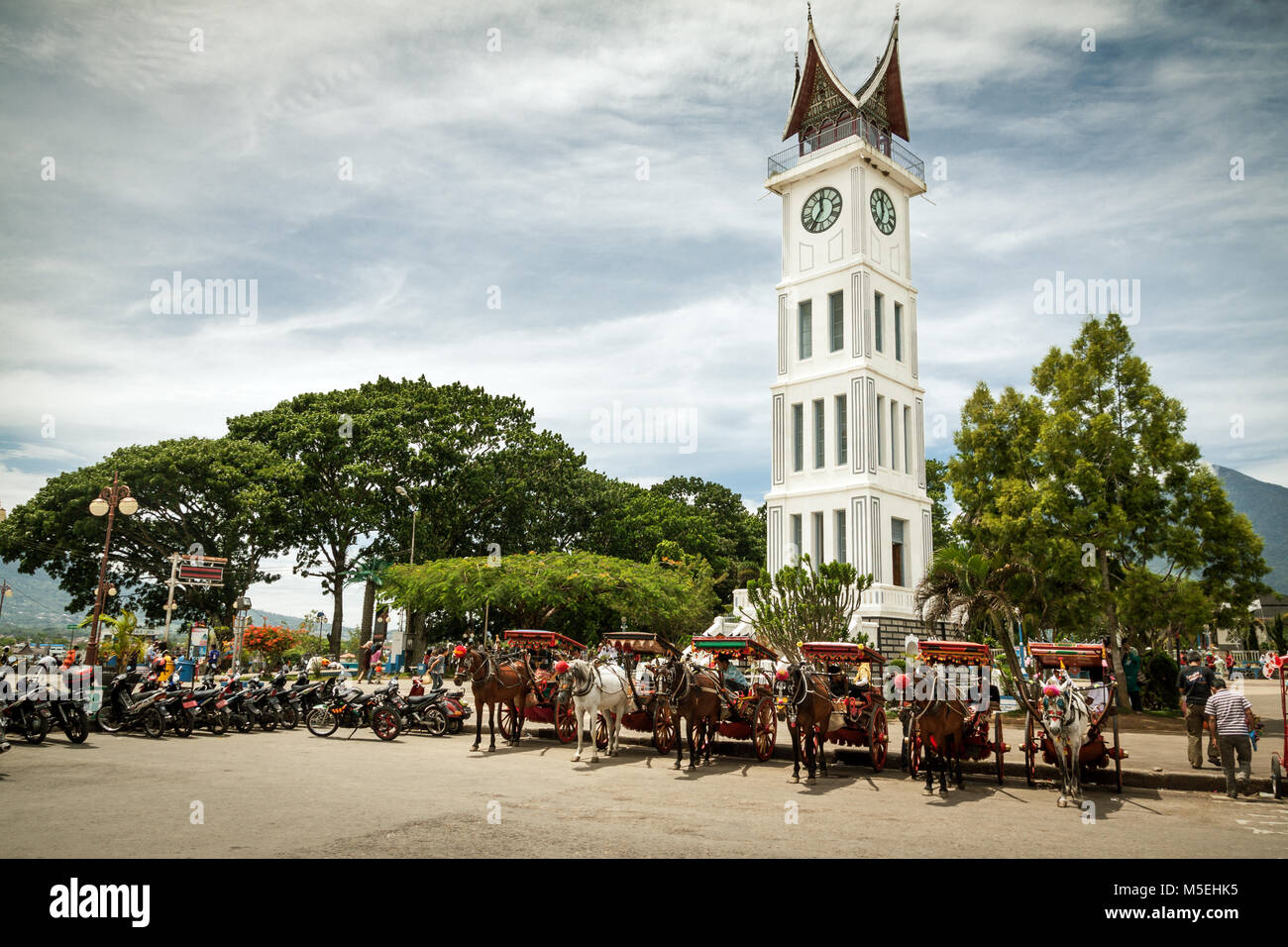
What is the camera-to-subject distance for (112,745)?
15664mm

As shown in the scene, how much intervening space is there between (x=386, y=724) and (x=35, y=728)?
6.27 meters

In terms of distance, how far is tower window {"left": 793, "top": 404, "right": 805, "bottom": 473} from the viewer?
42894 mm

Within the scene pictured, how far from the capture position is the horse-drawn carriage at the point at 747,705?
15.7 metres

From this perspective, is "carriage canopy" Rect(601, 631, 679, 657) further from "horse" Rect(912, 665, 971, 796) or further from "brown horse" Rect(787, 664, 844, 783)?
"horse" Rect(912, 665, 971, 796)

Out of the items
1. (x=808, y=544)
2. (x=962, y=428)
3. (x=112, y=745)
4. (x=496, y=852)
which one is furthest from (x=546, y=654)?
(x=808, y=544)

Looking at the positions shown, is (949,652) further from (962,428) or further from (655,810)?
(962,428)

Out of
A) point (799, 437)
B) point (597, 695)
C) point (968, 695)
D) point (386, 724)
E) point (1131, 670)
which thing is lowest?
point (386, 724)

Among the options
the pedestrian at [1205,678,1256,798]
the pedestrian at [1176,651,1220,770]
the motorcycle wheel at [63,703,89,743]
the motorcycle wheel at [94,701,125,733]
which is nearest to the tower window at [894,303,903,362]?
the pedestrian at [1176,651,1220,770]

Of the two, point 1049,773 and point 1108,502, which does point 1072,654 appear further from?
point 1108,502

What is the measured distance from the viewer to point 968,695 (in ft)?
41.8

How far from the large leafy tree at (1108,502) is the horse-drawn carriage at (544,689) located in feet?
49.2

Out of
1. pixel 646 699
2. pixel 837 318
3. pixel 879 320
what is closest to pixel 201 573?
pixel 646 699

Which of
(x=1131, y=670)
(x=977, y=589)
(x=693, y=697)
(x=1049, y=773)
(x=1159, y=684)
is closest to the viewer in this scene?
(x=1049, y=773)

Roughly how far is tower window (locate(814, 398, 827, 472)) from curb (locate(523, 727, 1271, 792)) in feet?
85.3
